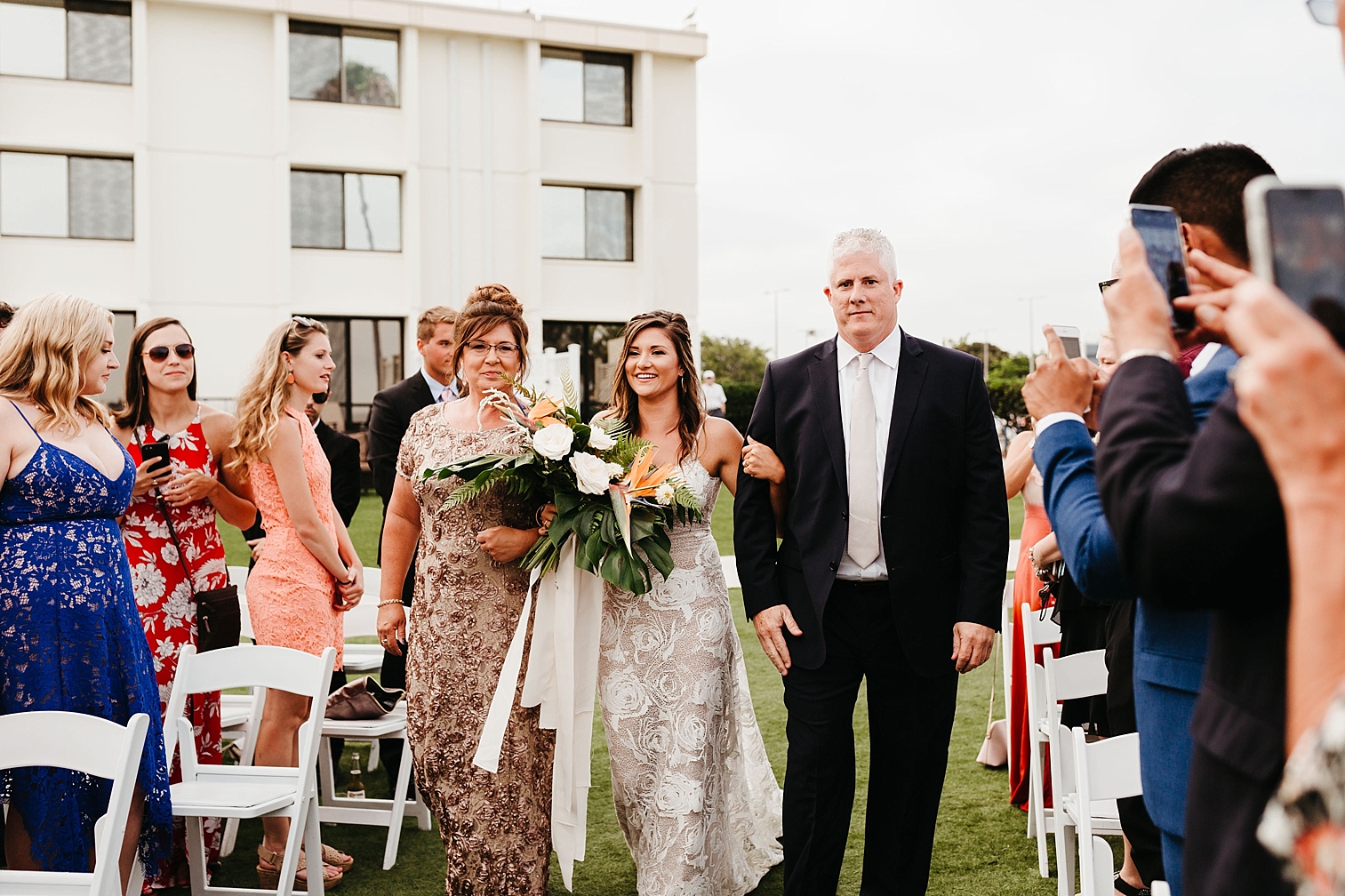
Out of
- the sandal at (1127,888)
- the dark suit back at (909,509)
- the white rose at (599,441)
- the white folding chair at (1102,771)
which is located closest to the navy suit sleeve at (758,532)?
the dark suit back at (909,509)

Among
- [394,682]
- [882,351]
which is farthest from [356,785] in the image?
[882,351]

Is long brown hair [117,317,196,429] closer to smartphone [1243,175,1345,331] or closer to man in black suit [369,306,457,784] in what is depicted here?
man in black suit [369,306,457,784]

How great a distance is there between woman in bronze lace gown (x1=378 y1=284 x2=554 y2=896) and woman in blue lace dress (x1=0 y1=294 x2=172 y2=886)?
104 centimetres

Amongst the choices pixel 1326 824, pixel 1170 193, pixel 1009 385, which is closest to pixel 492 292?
pixel 1170 193

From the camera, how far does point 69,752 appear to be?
3.51 metres

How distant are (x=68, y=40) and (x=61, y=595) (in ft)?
74.9

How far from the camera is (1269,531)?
1424mm

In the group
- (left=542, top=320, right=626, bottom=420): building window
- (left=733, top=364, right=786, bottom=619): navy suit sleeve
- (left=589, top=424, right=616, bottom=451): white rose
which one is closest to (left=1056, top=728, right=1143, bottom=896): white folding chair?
(left=733, top=364, right=786, bottom=619): navy suit sleeve

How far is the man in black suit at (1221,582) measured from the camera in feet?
4.71

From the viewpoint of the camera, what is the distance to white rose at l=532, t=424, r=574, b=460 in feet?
13.5

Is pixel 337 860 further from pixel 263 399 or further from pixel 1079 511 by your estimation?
pixel 1079 511

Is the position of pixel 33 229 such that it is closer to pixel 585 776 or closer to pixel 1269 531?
pixel 585 776

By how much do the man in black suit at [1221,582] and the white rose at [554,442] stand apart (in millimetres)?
2668

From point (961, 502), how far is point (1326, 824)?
3.13 meters
